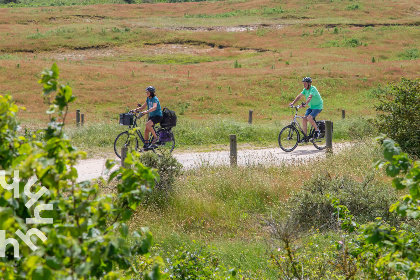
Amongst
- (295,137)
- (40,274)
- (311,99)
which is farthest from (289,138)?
(40,274)

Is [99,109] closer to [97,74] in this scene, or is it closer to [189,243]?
[97,74]

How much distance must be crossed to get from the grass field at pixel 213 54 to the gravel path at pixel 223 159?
→ 10353mm

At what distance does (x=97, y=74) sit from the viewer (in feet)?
113

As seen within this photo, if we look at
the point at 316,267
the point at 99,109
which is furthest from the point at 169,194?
the point at 99,109

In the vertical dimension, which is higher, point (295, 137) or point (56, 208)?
point (56, 208)

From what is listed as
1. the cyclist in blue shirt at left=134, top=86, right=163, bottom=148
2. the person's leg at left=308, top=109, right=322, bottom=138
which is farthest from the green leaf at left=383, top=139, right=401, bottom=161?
the person's leg at left=308, top=109, right=322, bottom=138

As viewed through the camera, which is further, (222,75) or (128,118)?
(222,75)

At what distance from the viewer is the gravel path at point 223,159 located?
1090cm

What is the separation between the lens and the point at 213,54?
50.9 meters

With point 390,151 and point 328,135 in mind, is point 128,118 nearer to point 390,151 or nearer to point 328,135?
point 328,135

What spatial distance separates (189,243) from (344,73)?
3187cm

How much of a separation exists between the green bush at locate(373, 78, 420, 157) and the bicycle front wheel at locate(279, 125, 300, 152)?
11.9ft

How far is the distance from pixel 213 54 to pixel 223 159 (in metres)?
40.0

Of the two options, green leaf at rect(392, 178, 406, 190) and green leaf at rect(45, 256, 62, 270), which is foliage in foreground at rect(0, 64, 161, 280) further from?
green leaf at rect(392, 178, 406, 190)
